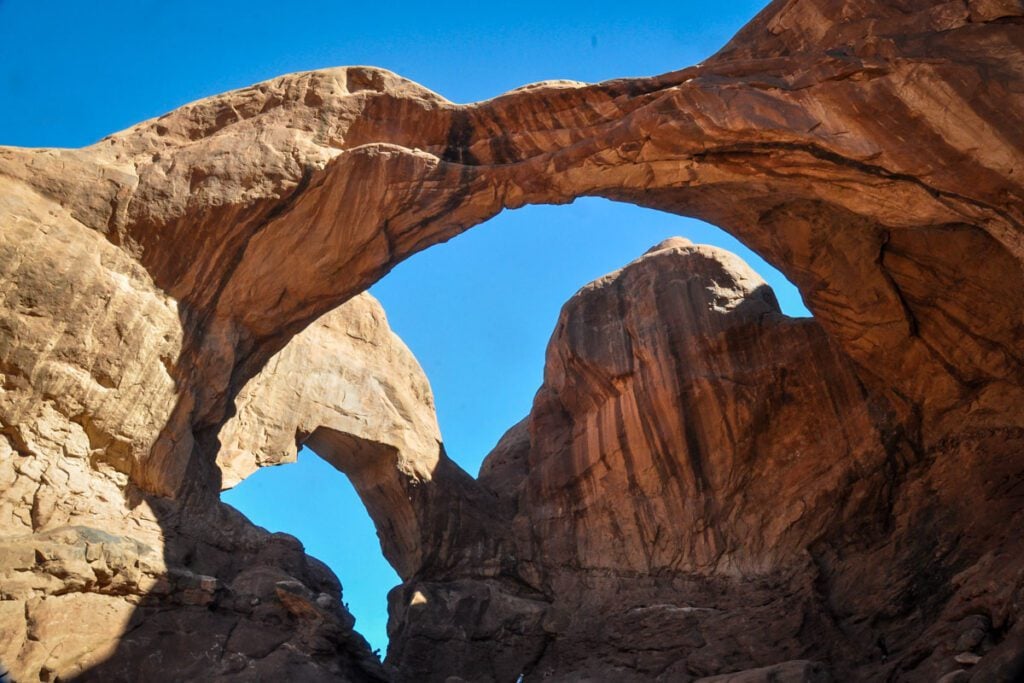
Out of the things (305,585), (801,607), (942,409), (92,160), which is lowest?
(801,607)

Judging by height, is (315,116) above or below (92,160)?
above

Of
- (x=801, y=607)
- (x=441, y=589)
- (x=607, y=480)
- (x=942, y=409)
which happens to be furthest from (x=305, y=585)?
(x=942, y=409)

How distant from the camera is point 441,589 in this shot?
68.4 ft

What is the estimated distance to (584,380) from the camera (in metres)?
22.8

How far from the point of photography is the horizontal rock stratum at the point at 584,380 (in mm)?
12961

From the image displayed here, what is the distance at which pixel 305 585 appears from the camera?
55.0 ft

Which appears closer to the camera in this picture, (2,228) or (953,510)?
(2,228)

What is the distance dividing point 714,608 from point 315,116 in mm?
12410

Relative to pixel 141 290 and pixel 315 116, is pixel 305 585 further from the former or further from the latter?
pixel 315 116

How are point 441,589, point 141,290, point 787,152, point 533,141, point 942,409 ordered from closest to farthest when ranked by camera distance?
point 787,152 → point 141,290 → point 533,141 → point 942,409 → point 441,589

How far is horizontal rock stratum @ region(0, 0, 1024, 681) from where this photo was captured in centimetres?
1296

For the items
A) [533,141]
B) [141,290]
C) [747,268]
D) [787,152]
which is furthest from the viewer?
[747,268]

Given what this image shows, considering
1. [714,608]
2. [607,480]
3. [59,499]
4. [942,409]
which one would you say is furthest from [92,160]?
[942,409]

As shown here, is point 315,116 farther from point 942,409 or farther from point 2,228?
point 942,409
